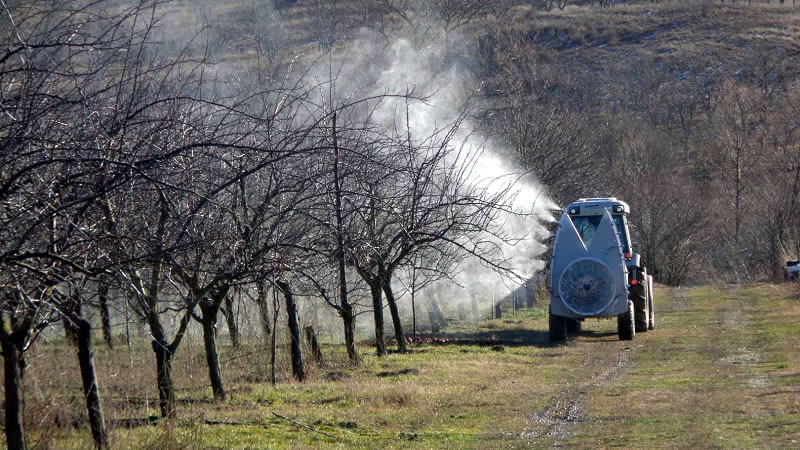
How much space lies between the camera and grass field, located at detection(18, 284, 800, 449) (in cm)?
842

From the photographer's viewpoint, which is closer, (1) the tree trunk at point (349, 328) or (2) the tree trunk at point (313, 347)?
(1) the tree trunk at point (349, 328)

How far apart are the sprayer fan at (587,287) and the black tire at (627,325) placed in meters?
0.77

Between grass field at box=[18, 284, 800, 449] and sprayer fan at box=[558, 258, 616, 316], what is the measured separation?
85cm

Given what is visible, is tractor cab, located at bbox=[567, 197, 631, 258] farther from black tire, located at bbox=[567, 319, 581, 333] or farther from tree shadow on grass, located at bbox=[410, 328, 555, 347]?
tree shadow on grass, located at bbox=[410, 328, 555, 347]

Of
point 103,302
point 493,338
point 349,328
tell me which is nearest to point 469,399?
point 349,328

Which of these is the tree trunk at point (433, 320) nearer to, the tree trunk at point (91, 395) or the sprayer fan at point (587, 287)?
the sprayer fan at point (587, 287)

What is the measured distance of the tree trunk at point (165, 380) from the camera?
8836 mm

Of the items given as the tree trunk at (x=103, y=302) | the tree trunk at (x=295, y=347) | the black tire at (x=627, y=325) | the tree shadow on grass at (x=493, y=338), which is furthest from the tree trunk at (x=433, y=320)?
the tree trunk at (x=103, y=302)

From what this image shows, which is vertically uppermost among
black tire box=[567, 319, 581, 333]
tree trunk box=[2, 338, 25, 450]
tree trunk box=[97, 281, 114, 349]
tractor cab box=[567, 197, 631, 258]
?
tractor cab box=[567, 197, 631, 258]

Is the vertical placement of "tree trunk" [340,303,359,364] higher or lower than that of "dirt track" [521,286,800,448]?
higher

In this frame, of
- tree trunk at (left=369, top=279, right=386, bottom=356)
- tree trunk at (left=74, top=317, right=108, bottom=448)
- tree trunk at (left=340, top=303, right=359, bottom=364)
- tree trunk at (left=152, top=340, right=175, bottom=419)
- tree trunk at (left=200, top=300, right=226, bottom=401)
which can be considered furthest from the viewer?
tree trunk at (left=369, top=279, right=386, bottom=356)

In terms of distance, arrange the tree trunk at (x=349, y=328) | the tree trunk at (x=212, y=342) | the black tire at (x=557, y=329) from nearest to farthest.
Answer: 1. the tree trunk at (x=212, y=342)
2. the tree trunk at (x=349, y=328)
3. the black tire at (x=557, y=329)

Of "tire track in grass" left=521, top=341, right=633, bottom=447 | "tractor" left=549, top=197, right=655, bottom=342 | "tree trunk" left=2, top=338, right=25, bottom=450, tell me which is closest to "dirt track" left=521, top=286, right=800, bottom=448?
"tire track in grass" left=521, top=341, right=633, bottom=447

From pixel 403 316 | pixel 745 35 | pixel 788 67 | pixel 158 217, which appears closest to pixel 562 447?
pixel 158 217
